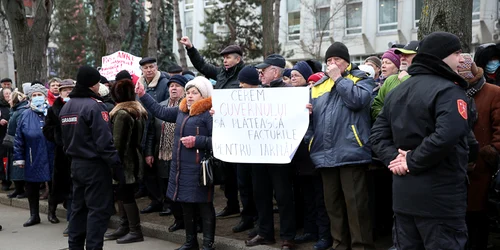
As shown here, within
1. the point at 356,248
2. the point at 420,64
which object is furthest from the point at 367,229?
the point at 420,64

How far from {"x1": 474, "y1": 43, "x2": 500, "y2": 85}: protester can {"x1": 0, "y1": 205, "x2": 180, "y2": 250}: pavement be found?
13.5 feet

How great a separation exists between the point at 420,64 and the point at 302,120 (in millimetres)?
1911

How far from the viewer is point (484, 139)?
191 inches

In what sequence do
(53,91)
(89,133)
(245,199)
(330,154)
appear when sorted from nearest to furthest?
1. (330,154)
2. (89,133)
3. (245,199)
4. (53,91)

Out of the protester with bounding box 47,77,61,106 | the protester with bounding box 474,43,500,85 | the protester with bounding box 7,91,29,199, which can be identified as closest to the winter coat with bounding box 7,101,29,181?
the protester with bounding box 7,91,29,199

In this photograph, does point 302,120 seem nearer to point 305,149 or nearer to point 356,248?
point 305,149

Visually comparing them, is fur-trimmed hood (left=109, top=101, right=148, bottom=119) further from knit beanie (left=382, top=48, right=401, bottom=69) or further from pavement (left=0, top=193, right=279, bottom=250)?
knit beanie (left=382, top=48, right=401, bottom=69)

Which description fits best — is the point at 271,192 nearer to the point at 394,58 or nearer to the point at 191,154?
the point at 191,154

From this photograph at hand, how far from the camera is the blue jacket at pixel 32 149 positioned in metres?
7.97

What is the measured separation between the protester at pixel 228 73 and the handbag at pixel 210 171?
0.18 metres

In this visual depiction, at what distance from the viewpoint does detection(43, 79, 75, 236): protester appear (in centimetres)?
713

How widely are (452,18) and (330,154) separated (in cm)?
251

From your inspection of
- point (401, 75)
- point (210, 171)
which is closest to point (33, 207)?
point (210, 171)

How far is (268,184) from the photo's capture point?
594 cm
